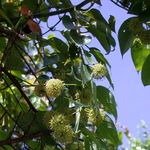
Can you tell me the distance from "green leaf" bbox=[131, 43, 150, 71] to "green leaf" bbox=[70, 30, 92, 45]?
9.6 inches

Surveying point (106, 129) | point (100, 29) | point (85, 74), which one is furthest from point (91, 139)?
point (100, 29)

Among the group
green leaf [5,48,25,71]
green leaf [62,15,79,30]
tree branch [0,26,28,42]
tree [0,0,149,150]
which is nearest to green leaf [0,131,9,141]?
tree [0,0,149,150]

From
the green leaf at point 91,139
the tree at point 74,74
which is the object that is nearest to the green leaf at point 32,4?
the tree at point 74,74

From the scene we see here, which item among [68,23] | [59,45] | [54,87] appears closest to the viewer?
[54,87]

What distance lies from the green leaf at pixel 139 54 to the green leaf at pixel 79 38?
0.80ft

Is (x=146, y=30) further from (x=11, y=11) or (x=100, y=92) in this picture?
(x=11, y=11)

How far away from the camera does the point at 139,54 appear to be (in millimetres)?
1385

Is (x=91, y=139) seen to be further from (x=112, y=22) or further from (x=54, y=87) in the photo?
(x=112, y=22)

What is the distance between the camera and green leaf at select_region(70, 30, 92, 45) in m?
1.18

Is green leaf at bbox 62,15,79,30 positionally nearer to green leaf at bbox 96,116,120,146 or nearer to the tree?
the tree

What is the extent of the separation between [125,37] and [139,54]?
0.12 metres

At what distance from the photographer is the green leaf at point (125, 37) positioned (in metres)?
1.28

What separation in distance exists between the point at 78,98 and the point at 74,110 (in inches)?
1.4

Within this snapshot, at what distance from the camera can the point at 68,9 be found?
4.17 ft
